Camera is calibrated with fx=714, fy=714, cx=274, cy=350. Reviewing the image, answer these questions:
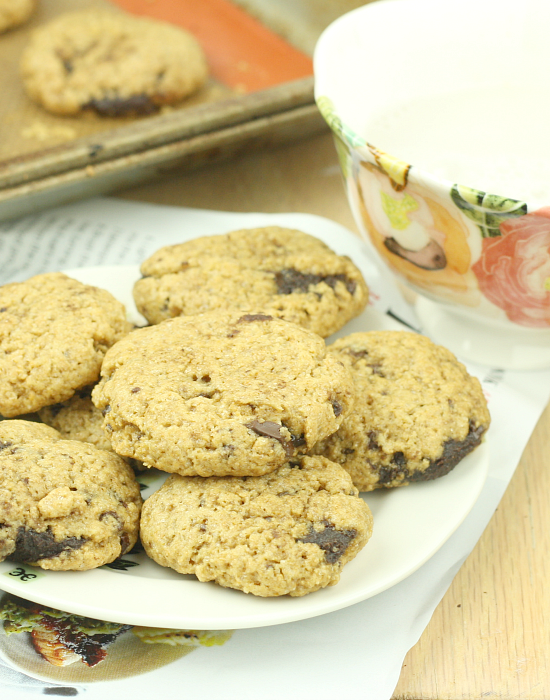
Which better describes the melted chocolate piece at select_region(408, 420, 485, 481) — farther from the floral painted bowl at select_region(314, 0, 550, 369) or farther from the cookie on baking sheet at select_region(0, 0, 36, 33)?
the cookie on baking sheet at select_region(0, 0, 36, 33)

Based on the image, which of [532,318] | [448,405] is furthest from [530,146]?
[448,405]

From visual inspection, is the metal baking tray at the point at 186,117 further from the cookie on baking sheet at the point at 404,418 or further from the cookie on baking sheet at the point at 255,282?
the cookie on baking sheet at the point at 404,418

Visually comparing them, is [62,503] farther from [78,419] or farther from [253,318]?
[253,318]

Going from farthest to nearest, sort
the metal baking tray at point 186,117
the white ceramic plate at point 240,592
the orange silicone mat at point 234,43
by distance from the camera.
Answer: the orange silicone mat at point 234,43, the metal baking tray at point 186,117, the white ceramic plate at point 240,592

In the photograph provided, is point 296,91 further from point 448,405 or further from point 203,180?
point 448,405

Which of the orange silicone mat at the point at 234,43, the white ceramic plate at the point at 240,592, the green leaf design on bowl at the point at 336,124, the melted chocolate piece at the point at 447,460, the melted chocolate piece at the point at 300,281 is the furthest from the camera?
the orange silicone mat at the point at 234,43

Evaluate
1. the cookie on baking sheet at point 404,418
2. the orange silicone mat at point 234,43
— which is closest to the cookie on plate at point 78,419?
the cookie on baking sheet at point 404,418

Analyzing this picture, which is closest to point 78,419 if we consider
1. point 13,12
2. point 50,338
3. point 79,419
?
point 79,419

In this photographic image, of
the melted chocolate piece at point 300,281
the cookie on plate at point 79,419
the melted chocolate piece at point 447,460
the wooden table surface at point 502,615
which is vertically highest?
the melted chocolate piece at point 300,281
